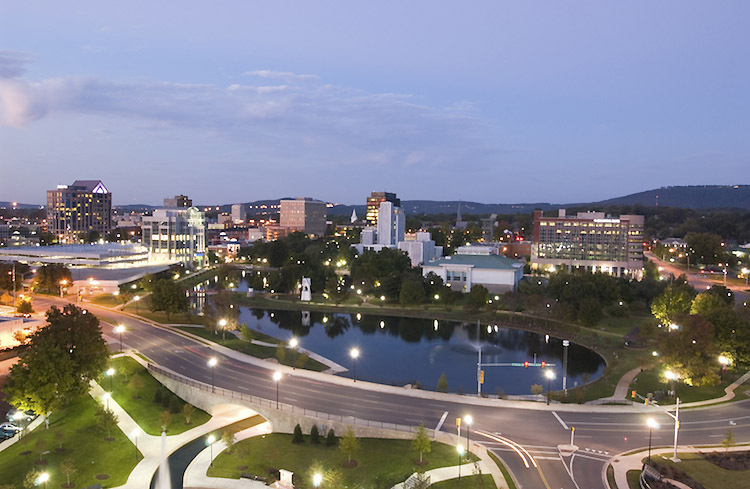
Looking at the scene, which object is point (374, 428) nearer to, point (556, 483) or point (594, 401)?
point (556, 483)

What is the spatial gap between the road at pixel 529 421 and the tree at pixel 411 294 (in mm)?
43112

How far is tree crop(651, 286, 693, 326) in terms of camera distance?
6925 cm

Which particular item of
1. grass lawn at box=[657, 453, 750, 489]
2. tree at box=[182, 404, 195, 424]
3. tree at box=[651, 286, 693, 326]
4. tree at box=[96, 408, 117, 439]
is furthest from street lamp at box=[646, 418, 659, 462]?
tree at box=[651, 286, 693, 326]

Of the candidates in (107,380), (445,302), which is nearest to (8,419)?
(107,380)

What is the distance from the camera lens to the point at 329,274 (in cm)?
10369

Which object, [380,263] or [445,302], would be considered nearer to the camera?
[445,302]

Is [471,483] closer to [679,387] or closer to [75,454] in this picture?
[75,454]

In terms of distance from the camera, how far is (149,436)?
38.5m

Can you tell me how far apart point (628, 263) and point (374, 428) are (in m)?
109

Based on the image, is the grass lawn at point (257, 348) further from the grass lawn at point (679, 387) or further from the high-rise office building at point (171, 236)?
the high-rise office building at point (171, 236)

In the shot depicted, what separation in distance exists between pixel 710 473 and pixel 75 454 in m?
36.8

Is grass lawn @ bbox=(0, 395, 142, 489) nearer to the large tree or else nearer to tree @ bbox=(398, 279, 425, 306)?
the large tree

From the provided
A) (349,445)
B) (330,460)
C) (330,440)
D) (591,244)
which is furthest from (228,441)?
(591,244)

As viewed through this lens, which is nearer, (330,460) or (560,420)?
(330,460)
